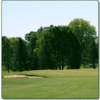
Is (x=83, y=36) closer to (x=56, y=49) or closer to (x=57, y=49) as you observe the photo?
(x=56, y=49)

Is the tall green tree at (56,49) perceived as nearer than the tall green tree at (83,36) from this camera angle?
No

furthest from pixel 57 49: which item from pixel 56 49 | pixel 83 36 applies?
pixel 83 36

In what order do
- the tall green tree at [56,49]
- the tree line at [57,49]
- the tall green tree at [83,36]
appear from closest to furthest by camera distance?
the tall green tree at [83,36] → the tree line at [57,49] → the tall green tree at [56,49]

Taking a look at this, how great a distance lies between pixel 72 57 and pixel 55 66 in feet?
8.06

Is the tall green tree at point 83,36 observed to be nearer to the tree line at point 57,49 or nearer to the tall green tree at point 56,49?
the tree line at point 57,49

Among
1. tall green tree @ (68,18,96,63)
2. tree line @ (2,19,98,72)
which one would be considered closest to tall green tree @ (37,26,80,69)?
tree line @ (2,19,98,72)

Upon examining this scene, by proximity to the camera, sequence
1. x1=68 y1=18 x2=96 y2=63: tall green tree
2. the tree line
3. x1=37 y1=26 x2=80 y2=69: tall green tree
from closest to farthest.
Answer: x1=68 y1=18 x2=96 y2=63: tall green tree < the tree line < x1=37 y1=26 x2=80 y2=69: tall green tree

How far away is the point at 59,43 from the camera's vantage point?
29312mm

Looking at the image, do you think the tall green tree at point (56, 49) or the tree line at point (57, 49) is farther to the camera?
the tall green tree at point (56, 49)

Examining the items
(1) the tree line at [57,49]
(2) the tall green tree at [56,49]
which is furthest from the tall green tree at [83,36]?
(2) the tall green tree at [56,49]

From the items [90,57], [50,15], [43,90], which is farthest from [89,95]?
[90,57]

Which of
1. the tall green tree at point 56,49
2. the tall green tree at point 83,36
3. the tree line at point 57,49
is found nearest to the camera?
the tall green tree at point 83,36

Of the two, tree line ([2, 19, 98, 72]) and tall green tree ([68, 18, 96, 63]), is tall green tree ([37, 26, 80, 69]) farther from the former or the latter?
tall green tree ([68, 18, 96, 63])

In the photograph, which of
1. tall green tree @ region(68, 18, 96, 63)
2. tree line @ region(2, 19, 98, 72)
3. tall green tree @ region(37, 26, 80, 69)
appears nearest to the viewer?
tall green tree @ region(68, 18, 96, 63)
